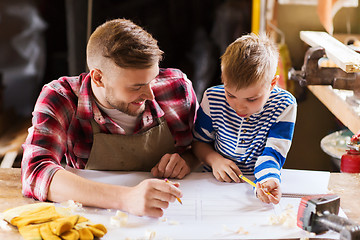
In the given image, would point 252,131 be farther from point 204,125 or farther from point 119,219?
point 119,219

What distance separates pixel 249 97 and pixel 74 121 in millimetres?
569

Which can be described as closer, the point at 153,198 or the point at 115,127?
the point at 153,198

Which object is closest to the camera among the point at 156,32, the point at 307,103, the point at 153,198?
the point at 153,198

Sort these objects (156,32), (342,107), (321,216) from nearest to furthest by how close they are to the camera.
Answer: (321,216) < (342,107) < (156,32)

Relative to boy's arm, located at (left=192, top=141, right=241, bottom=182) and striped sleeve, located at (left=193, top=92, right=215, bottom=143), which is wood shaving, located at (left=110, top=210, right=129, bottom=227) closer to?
boy's arm, located at (left=192, top=141, right=241, bottom=182)

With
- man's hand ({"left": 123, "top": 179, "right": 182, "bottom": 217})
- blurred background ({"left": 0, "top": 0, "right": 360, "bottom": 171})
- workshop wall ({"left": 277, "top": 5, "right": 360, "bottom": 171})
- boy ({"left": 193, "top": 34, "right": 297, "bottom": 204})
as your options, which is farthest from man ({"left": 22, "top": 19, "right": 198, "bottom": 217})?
workshop wall ({"left": 277, "top": 5, "right": 360, "bottom": 171})

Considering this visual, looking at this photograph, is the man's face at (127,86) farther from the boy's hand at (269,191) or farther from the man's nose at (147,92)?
the boy's hand at (269,191)

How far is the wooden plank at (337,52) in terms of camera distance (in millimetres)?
1535

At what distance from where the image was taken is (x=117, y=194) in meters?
1.31

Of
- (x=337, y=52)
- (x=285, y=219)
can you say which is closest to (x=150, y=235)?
(x=285, y=219)

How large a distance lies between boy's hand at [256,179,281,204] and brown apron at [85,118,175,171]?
1.41ft

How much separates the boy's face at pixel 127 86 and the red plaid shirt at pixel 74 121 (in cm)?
7

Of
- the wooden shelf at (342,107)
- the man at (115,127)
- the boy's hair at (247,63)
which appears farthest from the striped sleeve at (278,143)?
Answer: the wooden shelf at (342,107)

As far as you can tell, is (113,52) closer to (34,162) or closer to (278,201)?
(34,162)
